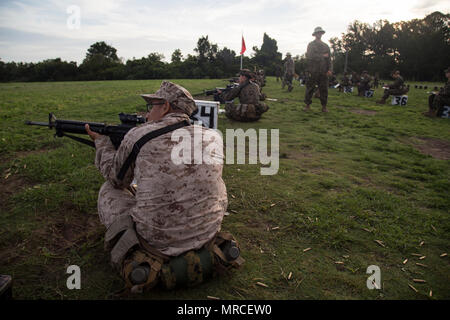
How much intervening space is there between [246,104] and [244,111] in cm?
29

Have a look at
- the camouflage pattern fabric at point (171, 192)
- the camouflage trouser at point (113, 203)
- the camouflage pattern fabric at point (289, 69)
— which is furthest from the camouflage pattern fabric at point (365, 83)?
the camouflage trouser at point (113, 203)

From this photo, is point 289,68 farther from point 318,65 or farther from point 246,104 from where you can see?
point 246,104

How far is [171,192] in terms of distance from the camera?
2.44 meters

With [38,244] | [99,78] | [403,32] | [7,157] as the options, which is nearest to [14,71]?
[99,78]

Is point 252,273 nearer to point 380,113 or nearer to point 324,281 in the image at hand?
point 324,281

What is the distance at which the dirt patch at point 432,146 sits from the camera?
7026 millimetres

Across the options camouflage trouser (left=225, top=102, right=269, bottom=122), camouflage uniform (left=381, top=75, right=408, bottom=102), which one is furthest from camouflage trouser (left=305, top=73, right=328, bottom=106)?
camouflage uniform (left=381, top=75, right=408, bottom=102)

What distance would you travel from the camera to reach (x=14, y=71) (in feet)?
159

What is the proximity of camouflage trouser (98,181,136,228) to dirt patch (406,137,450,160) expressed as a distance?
7177mm

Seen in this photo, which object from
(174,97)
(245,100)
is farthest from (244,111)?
(174,97)

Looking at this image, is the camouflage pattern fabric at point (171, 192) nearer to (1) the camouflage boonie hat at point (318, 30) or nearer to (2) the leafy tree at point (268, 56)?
(1) the camouflage boonie hat at point (318, 30)

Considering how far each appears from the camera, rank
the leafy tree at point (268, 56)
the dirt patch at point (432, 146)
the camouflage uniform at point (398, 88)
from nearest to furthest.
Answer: the dirt patch at point (432, 146)
the camouflage uniform at point (398, 88)
the leafy tree at point (268, 56)

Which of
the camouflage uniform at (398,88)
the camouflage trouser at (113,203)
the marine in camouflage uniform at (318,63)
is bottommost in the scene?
the camouflage trouser at (113,203)

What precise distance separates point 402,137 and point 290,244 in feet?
23.4
